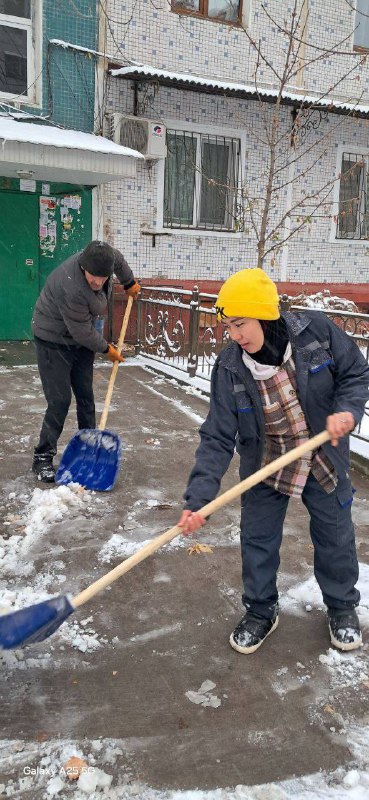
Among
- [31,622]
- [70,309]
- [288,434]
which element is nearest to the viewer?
[31,622]

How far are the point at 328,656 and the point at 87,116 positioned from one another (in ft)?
28.5

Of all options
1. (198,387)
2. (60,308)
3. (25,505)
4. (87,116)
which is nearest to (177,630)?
(25,505)

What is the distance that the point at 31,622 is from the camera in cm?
203

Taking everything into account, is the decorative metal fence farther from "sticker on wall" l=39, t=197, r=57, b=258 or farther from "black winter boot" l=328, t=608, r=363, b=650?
"black winter boot" l=328, t=608, r=363, b=650

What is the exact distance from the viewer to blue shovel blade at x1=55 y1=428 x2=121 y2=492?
4.25 m

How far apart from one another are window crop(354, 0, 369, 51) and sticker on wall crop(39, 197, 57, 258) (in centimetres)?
656

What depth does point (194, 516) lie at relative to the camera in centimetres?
219

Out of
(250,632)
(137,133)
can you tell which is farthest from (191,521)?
(137,133)

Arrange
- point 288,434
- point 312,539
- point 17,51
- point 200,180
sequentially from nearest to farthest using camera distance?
1. point 288,434
2. point 312,539
3. point 17,51
4. point 200,180

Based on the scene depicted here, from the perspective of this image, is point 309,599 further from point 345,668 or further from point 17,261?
point 17,261

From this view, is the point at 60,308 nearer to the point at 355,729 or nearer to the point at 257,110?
the point at 355,729

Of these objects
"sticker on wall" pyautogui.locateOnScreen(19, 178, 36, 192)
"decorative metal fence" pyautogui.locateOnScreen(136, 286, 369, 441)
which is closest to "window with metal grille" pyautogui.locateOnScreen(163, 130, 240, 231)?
"decorative metal fence" pyautogui.locateOnScreen(136, 286, 369, 441)

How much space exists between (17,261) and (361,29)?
25.8ft

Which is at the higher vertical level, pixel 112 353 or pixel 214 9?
pixel 214 9
